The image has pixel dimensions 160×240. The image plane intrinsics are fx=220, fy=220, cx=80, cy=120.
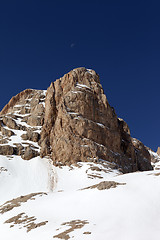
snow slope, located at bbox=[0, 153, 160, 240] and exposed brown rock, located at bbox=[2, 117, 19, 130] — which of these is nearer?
snow slope, located at bbox=[0, 153, 160, 240]

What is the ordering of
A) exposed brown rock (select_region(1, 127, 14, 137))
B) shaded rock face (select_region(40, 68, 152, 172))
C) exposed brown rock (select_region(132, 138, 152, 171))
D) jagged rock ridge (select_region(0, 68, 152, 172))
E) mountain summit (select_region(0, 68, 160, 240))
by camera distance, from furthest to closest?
exposed brown rock (select_region(132, 138, 152, 171)) < exposed brown rock (select_region(1, 127, 14, 137)) < jagged rock ridge (select_region(0, 68, 152, 172)) < shaded rock face (select_region(40, 68, 152, 172)) < mountain summit (select_region(0, 68, 160, 240))

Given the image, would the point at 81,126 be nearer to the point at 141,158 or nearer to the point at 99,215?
the point at 141,158

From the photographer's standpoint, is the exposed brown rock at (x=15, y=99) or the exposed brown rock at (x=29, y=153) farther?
the exposed brown rock at (x=15, y=99)

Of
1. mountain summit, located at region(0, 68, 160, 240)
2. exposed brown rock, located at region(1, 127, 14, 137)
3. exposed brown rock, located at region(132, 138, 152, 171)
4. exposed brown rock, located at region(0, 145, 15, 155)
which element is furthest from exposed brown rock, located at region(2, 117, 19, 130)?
exposed brown rock, located at region(132, 138, 152, 171)

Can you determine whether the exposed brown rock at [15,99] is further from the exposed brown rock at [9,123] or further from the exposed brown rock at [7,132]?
the exposed brown rock at [7,132]

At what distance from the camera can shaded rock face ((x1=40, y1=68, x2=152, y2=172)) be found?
68.4 m

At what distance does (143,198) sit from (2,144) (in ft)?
207

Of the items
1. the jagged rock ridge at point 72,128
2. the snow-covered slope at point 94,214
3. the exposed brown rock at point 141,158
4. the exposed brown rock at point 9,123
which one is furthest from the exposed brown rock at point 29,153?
the snow-covered slope at point 94,214

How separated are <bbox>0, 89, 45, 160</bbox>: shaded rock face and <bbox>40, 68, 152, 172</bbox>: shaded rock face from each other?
397 centimetres

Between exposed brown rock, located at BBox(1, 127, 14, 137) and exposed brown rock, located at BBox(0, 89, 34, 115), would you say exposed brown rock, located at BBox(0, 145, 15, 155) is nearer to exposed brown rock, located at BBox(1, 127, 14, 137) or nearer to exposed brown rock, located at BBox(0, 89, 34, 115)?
exposed brown rock, located at BBox(1, 127, 14, 137)

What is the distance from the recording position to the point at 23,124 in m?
85.1

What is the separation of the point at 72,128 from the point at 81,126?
126 inches

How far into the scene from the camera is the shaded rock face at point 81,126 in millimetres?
68375

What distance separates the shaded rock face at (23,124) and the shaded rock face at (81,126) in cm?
397
